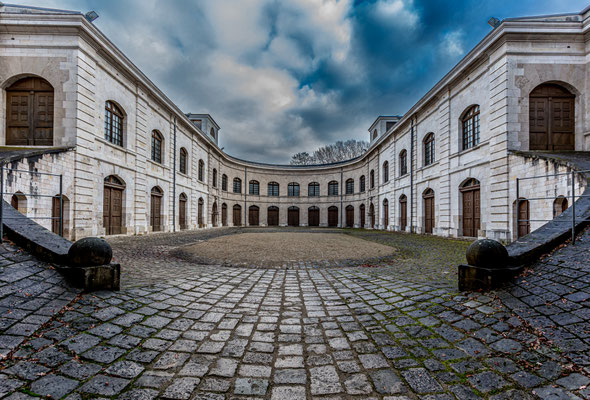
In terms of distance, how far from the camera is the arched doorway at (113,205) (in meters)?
12.2

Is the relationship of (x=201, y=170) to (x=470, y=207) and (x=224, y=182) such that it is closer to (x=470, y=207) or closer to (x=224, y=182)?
(x=224, y=182)

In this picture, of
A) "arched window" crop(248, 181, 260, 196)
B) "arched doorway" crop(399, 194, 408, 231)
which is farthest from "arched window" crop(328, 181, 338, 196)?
"arched doorway" crop(399, 194, 408, 231)

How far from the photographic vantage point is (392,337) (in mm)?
2588

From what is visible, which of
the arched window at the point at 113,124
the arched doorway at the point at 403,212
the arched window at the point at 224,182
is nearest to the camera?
the arched window at the point at 113,124

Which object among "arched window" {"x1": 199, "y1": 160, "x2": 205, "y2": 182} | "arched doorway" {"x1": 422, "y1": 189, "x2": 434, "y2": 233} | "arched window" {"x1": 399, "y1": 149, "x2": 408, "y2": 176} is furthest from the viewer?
"arched window" {"x1": 199, "y1": 160, "x2": 205, "y2": 182}

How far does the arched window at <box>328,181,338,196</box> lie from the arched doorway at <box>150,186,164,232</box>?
21.6 meters

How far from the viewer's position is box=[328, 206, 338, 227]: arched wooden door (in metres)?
33.4

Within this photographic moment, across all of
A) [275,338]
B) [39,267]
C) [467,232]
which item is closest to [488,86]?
[467,232]

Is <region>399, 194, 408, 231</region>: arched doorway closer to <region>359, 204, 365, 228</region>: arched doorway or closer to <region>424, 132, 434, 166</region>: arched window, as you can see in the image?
<region>424, 132, 434, 166</region>: arched window

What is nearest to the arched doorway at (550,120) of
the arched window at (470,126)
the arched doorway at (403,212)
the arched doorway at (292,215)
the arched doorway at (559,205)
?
the arched window at (470,126)

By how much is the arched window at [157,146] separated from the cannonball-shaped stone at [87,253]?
48.2 ft

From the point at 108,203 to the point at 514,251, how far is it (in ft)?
49.2

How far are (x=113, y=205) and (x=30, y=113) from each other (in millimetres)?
4901

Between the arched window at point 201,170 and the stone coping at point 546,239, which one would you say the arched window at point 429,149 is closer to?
the stone coping at point 546,239
